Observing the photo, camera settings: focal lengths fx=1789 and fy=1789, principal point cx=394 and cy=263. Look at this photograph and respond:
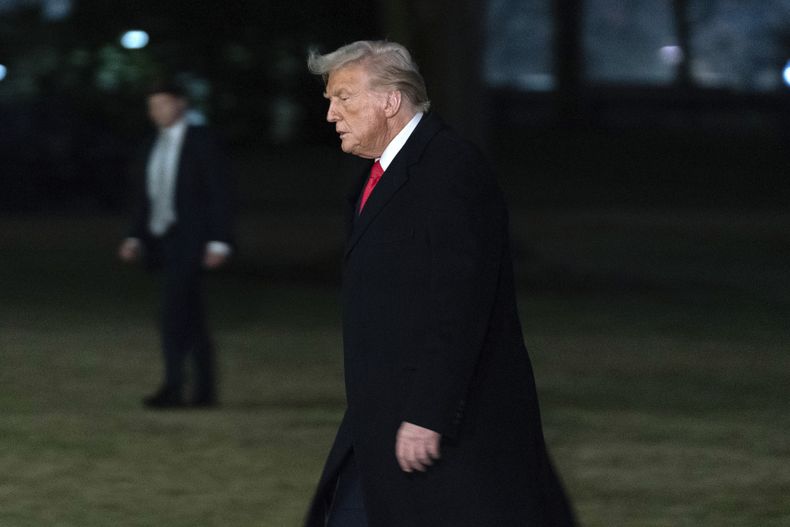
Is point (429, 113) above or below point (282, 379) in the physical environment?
above

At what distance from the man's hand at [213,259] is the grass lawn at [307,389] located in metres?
0.77

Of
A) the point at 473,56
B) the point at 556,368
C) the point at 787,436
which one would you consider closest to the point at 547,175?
the point at 473,56

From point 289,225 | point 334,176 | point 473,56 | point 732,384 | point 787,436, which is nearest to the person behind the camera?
point 787,436

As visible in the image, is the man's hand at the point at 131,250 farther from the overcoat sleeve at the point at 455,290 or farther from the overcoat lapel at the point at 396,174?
the overcoat sleeve at the point at 455,290

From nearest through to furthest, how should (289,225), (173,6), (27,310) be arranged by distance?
1. (27,310)
2. (289,225)
3. (173,6)

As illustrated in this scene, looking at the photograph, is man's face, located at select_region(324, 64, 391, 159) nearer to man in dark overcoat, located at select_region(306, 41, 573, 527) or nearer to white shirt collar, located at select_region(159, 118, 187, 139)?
man in dark overcoat, located at select_region(306, 41, 573, 527)

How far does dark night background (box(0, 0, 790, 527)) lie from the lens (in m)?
7.38

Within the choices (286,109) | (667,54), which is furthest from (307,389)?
(667,54)

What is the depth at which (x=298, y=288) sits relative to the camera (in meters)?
16.3

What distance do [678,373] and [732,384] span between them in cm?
55

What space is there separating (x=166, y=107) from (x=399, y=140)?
4.52 m


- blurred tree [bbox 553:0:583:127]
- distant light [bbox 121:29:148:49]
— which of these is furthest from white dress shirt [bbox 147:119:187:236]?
blurred tree [bbox 553:0:583:127]

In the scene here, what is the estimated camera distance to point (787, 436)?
845 centimetres

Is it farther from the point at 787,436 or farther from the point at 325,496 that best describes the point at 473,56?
the point at 325,496
